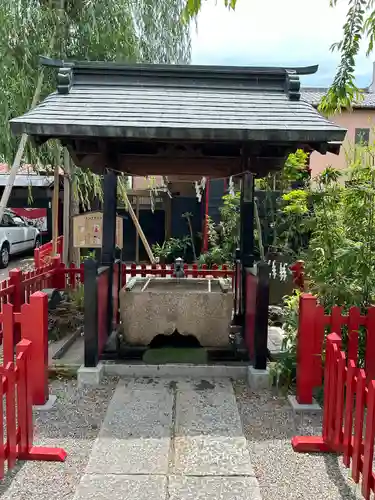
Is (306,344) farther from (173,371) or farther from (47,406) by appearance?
(47,406)

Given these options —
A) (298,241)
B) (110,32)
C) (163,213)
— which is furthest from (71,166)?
(163,213)

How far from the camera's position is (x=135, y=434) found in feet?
11.0

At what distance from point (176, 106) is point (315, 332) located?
264cm

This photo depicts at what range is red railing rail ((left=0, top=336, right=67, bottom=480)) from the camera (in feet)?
8.57

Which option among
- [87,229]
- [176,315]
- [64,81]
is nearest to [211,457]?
[176,315]

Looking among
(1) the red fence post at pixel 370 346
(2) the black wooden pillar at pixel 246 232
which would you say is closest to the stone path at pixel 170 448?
(1) the red fence post at pixel 370 346

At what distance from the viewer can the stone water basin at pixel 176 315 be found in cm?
470

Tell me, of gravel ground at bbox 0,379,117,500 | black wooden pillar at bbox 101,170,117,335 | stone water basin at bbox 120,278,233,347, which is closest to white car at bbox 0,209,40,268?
black wooden pillar at bbox 101,170,117,335

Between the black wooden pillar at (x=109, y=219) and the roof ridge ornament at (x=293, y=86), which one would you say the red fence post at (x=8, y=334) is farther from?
the roof ridge ornament at (x=293, y=86)

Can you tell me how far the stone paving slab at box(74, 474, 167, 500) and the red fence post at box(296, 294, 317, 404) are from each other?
1.57 m

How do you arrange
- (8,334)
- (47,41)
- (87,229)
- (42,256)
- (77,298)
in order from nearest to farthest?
(8,334)
(87,229)
(77,298)
(47,41)
(42,256)

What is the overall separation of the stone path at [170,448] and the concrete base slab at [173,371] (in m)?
0.21

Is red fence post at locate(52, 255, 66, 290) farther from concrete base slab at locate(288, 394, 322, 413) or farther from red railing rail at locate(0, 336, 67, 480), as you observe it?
concrete base slab at locate(288, 394, 322, 413)

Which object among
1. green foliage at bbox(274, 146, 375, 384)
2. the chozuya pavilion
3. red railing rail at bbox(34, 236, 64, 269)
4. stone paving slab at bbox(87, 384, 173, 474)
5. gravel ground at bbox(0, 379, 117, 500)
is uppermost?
the chozuya pavilion
